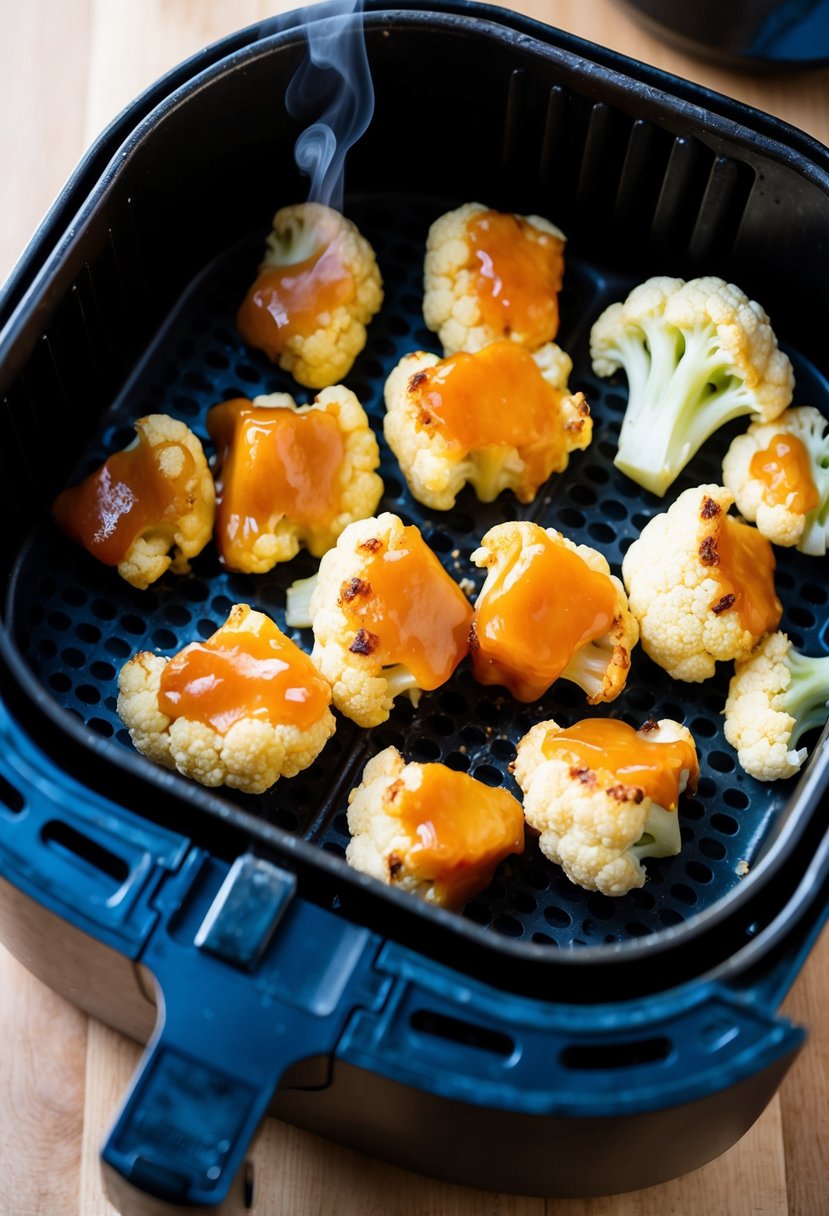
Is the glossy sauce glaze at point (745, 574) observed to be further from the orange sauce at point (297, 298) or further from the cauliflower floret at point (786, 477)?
the orange sauce at point (297, 298)

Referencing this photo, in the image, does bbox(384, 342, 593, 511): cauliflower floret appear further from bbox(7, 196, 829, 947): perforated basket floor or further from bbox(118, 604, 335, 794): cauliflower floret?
bbox(118, 604, 335, 794): cauliflower floret

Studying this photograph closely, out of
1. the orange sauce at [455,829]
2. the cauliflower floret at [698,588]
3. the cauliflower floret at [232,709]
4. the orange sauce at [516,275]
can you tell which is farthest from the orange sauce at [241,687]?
the orange sauce at [516,275]

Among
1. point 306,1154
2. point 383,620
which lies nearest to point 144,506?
point 383,620

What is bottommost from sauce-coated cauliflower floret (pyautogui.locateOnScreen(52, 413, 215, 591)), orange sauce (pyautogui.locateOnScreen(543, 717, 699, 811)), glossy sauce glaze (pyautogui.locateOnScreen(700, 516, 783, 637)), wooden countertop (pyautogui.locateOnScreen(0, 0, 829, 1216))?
wooden countertop (pyautogui.locateOnScreen(0, 0, 829, 1216))

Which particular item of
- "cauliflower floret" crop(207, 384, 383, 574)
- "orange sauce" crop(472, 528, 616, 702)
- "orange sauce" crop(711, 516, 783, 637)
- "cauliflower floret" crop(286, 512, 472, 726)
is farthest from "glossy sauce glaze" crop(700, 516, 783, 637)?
"cauliflower floret" crop(207, 384, 383, 574)

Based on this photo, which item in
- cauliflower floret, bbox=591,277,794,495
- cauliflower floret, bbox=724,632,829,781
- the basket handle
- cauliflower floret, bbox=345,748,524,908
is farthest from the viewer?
cauliflower floret, bbox=591,277,794,495

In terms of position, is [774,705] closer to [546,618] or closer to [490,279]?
[546,618]

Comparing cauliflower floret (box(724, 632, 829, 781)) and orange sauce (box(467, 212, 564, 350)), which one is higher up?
orange sauce (box(467, 212, 564, 350))

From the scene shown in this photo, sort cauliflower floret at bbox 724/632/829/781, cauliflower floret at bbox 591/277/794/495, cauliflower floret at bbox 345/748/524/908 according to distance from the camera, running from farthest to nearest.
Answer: cauliflower floret at bbox 591/277/794/495 < cauliflower floret at bbox 724/632/829/781 < cauliflower floret at bbox 345/748/524/908
